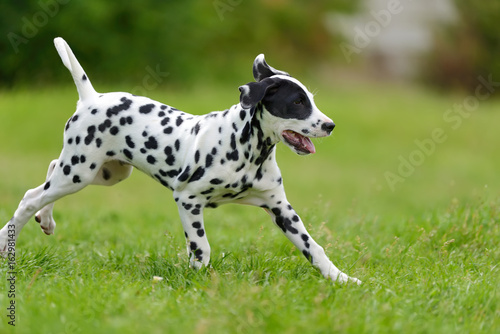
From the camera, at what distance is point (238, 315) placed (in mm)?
3824

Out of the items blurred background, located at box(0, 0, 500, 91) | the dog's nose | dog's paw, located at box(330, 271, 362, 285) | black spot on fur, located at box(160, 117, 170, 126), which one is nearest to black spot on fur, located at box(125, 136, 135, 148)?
black spot on fur, located at box(160, 117, 170, 126)

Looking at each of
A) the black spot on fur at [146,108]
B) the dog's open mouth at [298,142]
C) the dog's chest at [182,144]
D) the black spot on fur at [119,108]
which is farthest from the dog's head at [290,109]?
the black spot on fur at [119,108]

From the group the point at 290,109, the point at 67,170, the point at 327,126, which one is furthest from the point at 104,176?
the point at 327,126

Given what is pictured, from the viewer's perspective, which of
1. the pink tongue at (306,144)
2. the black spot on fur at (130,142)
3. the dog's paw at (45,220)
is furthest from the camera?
the dog's paw at (45,220)

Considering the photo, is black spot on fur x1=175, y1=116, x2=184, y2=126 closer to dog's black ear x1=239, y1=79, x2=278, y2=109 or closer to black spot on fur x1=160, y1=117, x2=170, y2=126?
black spot on fur x1=160, y1=117, x2=170, y2=126

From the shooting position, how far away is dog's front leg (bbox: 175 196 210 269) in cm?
495

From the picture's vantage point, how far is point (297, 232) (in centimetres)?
499

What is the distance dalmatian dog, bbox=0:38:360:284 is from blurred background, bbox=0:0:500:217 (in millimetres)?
1552

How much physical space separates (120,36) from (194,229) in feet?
58.6

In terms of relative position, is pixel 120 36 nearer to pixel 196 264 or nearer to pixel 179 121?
pixel 179 121

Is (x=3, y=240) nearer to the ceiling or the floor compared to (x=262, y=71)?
nearer to the floor

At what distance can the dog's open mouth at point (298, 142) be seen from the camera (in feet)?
15.4

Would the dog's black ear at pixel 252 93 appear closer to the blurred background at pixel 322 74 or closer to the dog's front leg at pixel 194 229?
the dog's front leg at pixel 194 229

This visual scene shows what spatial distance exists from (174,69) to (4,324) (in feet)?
64.5
